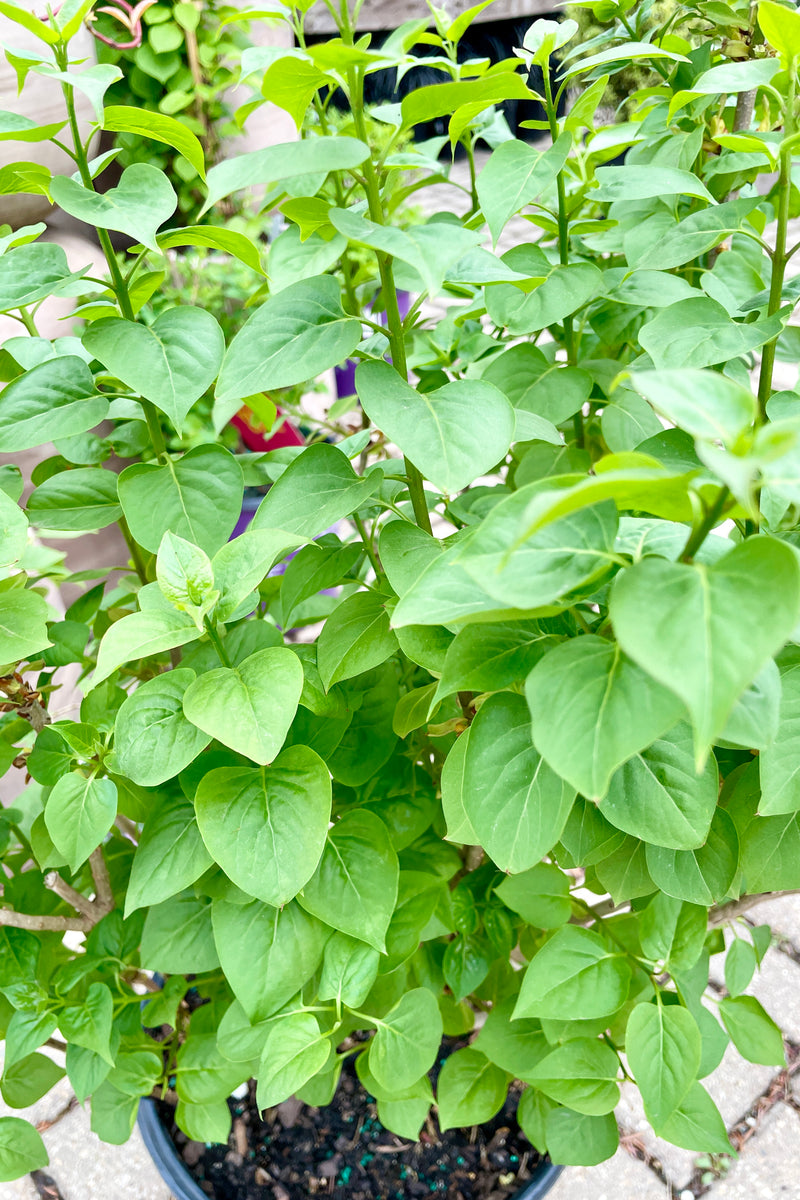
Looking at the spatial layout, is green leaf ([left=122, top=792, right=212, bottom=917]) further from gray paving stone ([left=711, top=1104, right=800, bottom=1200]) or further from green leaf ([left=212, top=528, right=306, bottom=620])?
gray paving stone ([left=711, top=1104, right=800, bottom=1200])

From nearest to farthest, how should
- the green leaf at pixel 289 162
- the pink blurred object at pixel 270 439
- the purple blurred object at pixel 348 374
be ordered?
the green leaf at pixel 289 162 → the pink blurred object at pixel 270 439 → the purple blurred object at pixel 348 374

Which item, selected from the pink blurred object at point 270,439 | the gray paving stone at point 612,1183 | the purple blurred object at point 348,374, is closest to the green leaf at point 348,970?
the gray paving stone at point 612,1183

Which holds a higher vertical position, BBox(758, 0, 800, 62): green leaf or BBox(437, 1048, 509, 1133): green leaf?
BBox(758, 0, 800, 62): green leaf

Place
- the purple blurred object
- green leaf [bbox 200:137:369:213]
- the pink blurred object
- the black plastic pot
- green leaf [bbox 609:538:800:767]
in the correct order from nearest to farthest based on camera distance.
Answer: green leaf [bbox 609:538:800:767] → green leaf [bbox 200:137:369:213] → the black plastic pot → the pink blurred object → the purple blurred object

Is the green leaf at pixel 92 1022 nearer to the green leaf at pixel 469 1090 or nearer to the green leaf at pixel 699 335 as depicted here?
the green leaf at pixel 469 1090

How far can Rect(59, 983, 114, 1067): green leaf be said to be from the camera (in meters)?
0.65

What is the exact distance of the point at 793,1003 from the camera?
3.91 ft

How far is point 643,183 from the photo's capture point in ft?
2.02

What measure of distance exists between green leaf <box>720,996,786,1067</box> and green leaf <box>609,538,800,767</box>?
0.55 meters

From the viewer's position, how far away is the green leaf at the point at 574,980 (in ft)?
1.99

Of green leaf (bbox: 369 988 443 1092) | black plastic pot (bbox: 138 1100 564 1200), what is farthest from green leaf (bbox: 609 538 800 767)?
black plastic pot (bbox: 138 1100 564 1200)

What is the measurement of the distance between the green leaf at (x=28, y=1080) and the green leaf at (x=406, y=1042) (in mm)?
299

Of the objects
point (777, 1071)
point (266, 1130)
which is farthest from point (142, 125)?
point (777, 1071)

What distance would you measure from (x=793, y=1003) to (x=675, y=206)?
1.02 meters
